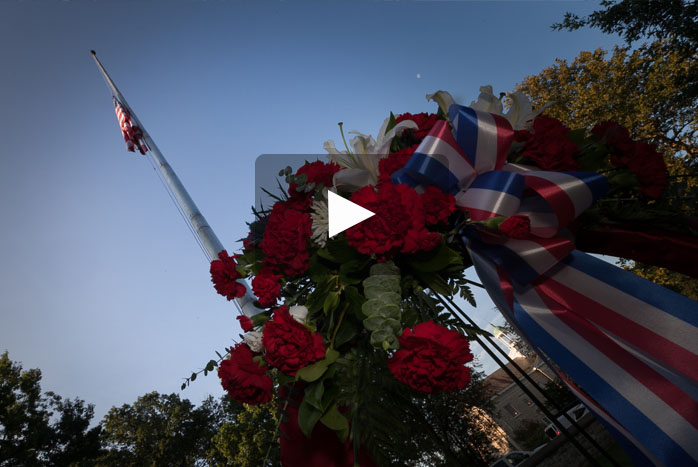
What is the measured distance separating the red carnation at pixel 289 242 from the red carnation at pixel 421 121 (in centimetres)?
65

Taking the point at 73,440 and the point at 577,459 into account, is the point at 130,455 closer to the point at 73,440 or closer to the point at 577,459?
the point at 73,440

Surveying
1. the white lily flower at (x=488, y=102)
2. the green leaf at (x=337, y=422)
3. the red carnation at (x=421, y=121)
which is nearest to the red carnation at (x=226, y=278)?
the green leaf at (x=337, y=422)

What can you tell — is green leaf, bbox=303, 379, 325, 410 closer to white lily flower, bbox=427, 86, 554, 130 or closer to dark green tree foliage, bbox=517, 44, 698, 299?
white lily flower, bbox=427, 86, 554, 130

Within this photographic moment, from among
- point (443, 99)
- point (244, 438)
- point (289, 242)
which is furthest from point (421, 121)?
point (244, 438)

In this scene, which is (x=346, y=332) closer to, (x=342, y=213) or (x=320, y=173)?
(x=342, y=213)

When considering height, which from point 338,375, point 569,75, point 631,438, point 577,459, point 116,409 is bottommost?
point 577,459

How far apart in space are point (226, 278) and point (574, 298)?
1.42 meters

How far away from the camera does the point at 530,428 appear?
91.8 ft

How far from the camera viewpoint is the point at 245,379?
1062mm

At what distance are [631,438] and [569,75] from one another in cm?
1504

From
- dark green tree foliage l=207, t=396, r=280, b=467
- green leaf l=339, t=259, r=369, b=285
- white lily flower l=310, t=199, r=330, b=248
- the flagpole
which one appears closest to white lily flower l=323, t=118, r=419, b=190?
white lily flower l=310, t=199, r=330, b=248

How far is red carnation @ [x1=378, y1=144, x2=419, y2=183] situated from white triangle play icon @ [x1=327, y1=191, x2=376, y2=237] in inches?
8.1

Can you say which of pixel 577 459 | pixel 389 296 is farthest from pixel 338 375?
pixel 577 459

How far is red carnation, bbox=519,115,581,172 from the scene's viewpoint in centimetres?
143
